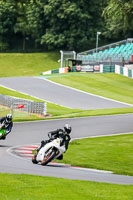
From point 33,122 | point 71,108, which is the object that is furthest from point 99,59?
point 33,122

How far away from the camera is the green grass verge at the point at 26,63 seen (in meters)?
84.7

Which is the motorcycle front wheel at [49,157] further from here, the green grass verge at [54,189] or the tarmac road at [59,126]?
the green grass verge at [54,189]

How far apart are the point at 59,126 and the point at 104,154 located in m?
10.3

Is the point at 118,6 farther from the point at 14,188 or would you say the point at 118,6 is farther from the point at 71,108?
the point at 14,188

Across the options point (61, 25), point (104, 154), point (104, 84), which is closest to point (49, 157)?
point (104, 154)

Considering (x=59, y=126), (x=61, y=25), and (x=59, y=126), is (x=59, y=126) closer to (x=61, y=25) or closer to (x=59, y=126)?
(x=59, y=126)

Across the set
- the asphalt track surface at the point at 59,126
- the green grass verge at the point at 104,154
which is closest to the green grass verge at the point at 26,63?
the asphalt track surface at the point at 59,126

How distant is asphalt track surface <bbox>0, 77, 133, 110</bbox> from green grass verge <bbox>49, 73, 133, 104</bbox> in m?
1.67

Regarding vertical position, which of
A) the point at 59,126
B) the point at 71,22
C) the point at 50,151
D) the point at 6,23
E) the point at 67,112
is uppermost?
the point at 71,22

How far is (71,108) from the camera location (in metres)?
43.3

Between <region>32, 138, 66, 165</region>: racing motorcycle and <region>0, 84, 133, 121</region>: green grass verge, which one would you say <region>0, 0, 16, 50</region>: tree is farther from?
<region>32, 138, 66, 165</region>: racing motorcycle

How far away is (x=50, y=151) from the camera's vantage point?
1695 cm

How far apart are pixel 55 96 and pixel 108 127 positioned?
20490mm

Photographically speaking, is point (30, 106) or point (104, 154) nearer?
point (104, 154)
